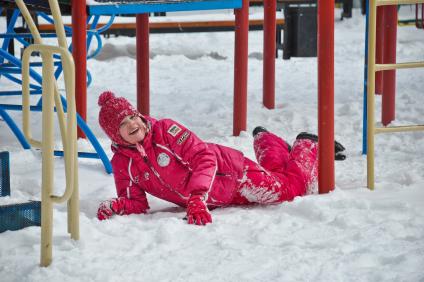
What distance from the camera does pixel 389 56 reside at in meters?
5.00

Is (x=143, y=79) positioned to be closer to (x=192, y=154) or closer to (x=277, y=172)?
(x=277, y=172)

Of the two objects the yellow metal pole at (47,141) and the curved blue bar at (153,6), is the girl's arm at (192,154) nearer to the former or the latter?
the yellow metal pole at (47,141)

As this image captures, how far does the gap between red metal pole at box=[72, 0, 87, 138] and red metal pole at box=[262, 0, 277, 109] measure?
193 centimetres

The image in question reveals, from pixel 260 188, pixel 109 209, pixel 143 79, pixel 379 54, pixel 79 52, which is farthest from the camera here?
pixel 379 54

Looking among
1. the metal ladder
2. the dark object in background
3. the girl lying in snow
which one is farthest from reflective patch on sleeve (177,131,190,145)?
the dark object in background

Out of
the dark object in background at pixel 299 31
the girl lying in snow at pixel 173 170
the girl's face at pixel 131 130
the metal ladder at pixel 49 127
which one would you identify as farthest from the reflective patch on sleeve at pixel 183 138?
the dark object in background at pixel 299 31

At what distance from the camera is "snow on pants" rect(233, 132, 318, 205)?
10.3 feet

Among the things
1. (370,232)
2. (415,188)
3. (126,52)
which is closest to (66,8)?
(415,188)

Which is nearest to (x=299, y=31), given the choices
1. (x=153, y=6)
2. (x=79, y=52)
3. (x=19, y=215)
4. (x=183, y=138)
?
(x=153, y=6)

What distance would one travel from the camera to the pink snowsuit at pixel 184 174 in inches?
118

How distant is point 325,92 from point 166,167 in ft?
2.51

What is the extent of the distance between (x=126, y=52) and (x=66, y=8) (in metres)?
5.42

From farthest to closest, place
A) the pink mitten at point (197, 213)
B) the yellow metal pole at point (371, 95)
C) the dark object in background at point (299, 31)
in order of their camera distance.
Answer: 1. the dark object in background at point (299, 31)
2. the yellow metal pole at point (371, 95)
3. the pink mitten at point (197, 213)

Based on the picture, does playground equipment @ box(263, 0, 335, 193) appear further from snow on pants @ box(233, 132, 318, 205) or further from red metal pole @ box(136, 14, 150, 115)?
red metal pole @ box(136, 14, 150, 115)
